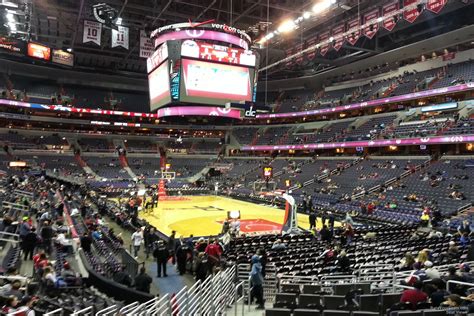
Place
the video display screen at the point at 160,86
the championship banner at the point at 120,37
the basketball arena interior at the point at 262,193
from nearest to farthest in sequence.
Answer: the basketball arena interior at the point at 262,193 < the video display screen at the point at 160,86 < the championship banner at the point at 120,37

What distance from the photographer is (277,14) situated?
30578 mm

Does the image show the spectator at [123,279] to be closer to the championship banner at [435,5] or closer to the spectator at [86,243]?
the spectator at [86,243]

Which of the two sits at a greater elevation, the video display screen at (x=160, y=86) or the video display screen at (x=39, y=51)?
the video display screen at (x=39, y=51)

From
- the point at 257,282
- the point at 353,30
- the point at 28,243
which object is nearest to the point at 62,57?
the point at 353,30

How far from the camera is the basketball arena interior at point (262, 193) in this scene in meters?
8.77

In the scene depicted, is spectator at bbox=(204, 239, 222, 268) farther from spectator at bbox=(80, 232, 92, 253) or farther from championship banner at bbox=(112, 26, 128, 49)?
championship banner at bbox=(112, 26, 128, 49)

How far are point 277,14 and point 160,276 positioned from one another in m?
24.7

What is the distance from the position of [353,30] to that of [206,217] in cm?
1756

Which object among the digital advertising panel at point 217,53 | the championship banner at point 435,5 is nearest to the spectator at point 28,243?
the digital advertising panel at point 217,53

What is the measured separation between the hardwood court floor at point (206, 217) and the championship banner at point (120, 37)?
Result: 41.2ft

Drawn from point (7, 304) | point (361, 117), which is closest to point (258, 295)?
point (7, 304)

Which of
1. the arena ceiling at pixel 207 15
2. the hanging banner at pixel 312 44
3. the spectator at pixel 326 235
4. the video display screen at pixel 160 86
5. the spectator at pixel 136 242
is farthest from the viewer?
the hanging banner at pixel 312 44

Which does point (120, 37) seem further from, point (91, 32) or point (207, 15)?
point (207, 15)

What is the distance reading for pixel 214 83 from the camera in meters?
22.7
